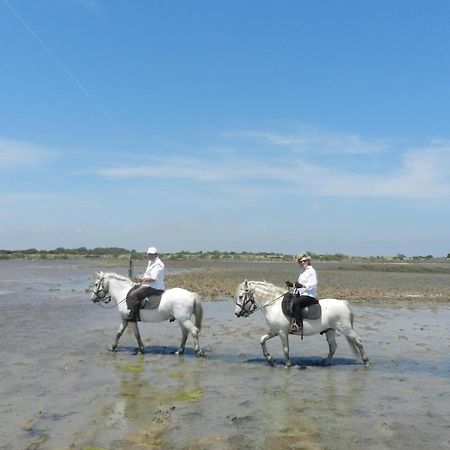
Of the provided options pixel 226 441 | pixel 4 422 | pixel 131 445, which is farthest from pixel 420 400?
pixel 4 422

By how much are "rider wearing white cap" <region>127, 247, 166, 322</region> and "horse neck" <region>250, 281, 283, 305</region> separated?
8.72 feet

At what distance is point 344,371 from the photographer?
38.8ft

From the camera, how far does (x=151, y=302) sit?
1380cm

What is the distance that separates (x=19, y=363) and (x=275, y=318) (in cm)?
618

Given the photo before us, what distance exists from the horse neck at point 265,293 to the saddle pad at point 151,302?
8.76 ft

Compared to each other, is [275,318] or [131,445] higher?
[275,318]

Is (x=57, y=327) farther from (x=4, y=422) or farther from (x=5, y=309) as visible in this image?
(x=4, y=422)

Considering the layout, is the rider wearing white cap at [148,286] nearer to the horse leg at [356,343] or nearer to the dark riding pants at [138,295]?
the dark riding pants at [138,295]

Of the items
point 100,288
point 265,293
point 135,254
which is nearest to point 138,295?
point 100,288

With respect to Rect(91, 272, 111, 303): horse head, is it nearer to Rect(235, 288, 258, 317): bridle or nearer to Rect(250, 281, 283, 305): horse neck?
Rect(235, 288, 258, 317): bridle

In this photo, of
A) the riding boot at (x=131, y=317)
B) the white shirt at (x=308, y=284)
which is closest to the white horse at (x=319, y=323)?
the white shirt at (x=308, y=284)

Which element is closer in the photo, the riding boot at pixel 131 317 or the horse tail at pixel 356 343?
the horse tail at pixel 356 343

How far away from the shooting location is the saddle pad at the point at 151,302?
45.2 feet

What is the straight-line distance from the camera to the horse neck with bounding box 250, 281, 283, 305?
42.0 ft
